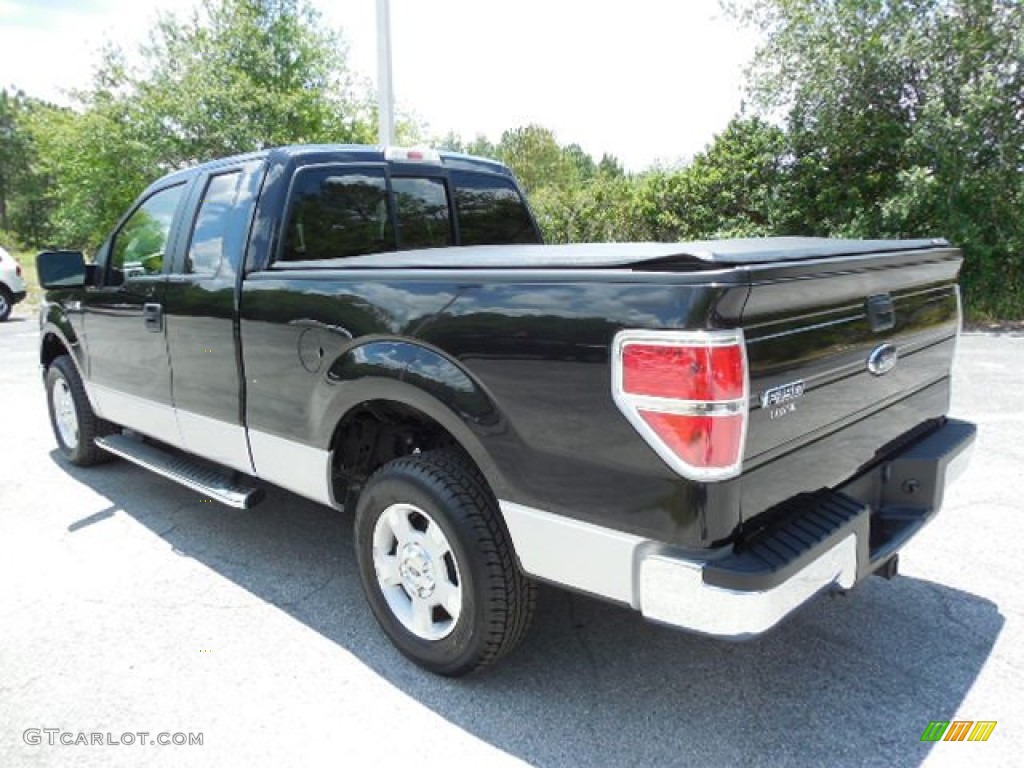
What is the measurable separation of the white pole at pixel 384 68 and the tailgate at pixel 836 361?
7718 millimetres

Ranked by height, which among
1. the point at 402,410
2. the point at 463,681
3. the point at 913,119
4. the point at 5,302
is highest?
the point at 913,119

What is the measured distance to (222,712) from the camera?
8.09 feet

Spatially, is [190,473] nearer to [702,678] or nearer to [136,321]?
[136,321]

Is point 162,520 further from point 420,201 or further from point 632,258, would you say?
point 632,258

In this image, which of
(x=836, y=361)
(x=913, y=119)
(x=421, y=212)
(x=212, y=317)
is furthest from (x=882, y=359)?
(x=913, y=119)

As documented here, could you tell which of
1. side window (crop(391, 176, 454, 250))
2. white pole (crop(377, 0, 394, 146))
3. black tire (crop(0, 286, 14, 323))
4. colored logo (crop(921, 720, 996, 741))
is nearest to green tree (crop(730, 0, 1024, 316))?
white pole (crop(377, 0, 394, 146))

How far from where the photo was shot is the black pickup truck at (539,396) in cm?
186

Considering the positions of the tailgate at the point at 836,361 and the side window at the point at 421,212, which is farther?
A: the side window at the point at 421,212

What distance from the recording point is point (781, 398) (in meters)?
1.98

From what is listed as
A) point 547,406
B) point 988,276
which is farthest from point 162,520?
point 988,276

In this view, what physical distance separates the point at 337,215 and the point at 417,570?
174cm

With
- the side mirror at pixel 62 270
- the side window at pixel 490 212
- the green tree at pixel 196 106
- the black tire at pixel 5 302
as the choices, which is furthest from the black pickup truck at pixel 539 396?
the green tree at pixel 196 106

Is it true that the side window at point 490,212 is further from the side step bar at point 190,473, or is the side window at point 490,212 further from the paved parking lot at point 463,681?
the paved parking lot at point 463,681

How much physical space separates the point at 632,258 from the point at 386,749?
5.53 feet
